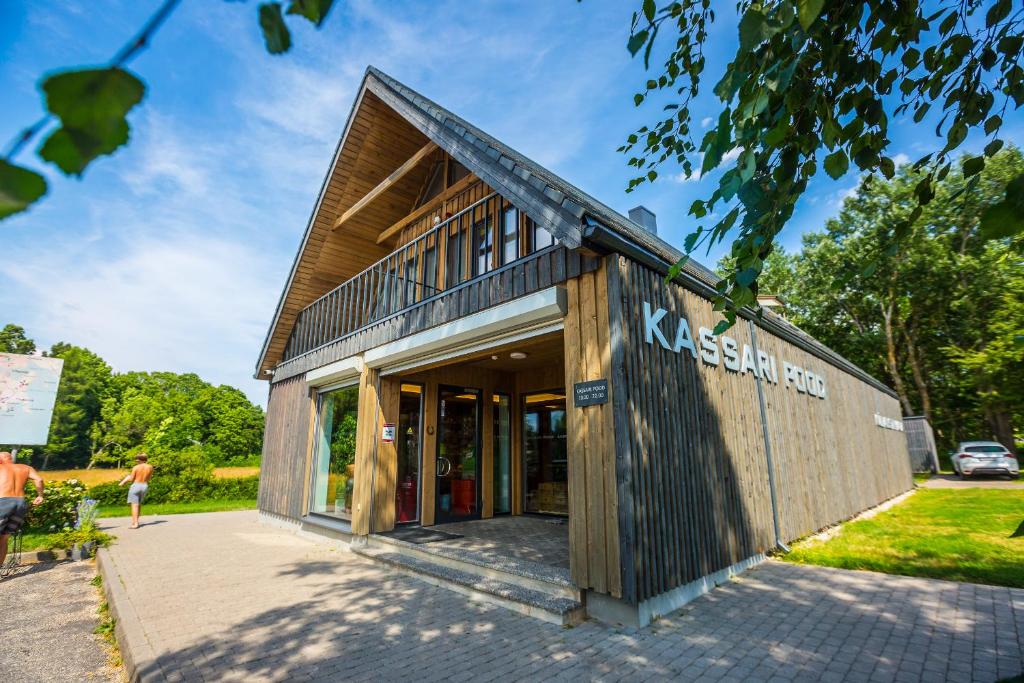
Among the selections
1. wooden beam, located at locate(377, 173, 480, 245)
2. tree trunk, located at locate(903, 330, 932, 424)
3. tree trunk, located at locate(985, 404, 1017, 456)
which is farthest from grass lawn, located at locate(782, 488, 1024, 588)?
tree trunk, located at locate(903, 330, 932, 424)

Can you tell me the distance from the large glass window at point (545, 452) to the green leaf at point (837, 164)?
758 centimetres

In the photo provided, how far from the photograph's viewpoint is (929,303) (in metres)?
26.3

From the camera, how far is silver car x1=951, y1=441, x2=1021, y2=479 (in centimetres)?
1719

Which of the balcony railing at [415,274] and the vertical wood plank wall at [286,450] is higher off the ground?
the balcony railing at [415,274]

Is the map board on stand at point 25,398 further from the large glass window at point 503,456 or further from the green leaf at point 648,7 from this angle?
Answer: the green leaf at point 648,7

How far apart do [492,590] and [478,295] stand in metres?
3.47

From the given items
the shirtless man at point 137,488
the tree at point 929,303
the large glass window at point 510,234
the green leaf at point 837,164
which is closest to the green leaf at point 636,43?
the green leaf at point 837,164

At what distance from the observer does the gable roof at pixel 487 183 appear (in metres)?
4.60

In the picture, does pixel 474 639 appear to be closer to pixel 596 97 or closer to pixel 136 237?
pixel 136 237

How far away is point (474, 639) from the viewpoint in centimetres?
396

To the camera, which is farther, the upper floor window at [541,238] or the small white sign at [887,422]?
the small white sign at [887,422]

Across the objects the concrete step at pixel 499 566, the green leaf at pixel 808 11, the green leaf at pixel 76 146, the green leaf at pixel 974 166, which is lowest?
the concrete step at pixel 499 566

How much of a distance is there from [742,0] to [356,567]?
7510 millimetres

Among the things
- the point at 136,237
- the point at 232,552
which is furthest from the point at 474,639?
the point at 232,552
